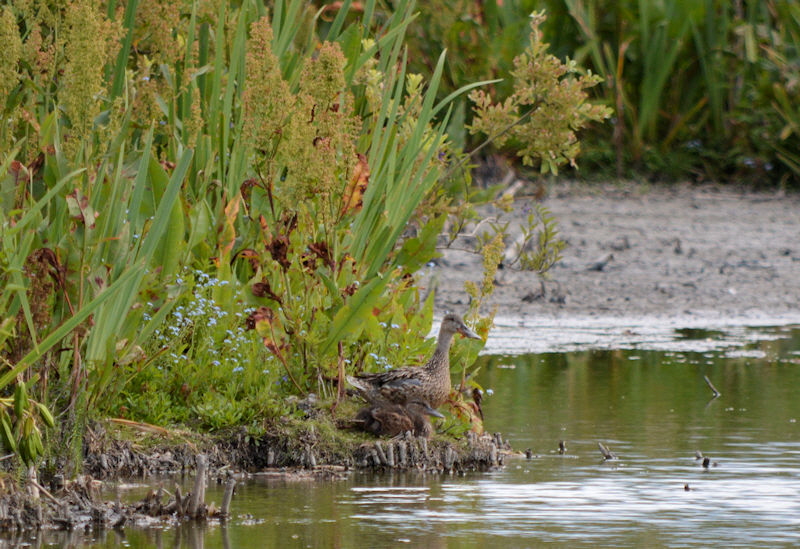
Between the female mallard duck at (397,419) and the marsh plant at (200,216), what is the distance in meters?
0.21

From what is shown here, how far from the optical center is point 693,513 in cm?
591

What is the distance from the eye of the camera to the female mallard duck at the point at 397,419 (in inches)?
272

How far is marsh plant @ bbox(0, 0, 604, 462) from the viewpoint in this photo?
6.07m

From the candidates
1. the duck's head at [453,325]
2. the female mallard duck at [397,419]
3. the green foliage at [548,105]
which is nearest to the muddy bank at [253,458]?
the female mallard duck at [397,419]

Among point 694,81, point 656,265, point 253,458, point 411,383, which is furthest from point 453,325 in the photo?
point 694,81

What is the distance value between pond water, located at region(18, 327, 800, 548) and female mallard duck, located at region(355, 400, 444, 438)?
311 mm

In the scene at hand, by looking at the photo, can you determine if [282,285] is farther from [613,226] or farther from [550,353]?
[613,226]

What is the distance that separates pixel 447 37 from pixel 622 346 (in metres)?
6.06

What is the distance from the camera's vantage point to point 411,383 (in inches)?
275

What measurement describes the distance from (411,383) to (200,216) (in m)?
1.12

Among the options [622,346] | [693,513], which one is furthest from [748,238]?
[693,513]

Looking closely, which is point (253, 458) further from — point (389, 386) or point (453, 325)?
point (453, 325)

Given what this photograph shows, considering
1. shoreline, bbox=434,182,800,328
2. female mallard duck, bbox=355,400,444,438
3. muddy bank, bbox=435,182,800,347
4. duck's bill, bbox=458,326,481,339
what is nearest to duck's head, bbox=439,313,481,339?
duck's bill, bbox=458,326,481,339

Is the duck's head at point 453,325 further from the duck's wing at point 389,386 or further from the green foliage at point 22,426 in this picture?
the green foliage at point 22,426
